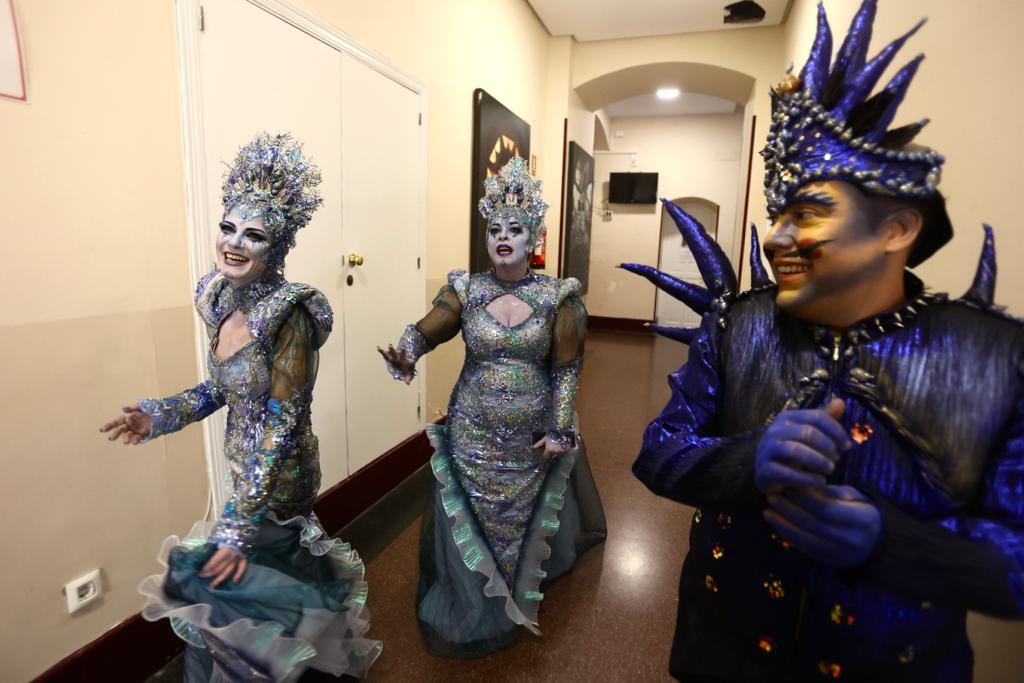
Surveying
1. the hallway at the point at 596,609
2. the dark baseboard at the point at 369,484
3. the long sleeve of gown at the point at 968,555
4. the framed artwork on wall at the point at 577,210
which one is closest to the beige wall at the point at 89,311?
the dark baseboard at the point at 369,484

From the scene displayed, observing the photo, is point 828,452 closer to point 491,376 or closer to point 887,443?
point 887,443

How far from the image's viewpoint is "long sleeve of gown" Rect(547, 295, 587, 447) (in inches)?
74.2

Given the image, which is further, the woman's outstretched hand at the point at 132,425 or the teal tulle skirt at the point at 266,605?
the woman's outstretched hand at the point at 132,425

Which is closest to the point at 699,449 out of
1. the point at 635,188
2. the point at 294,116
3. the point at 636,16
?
the point at 294,116

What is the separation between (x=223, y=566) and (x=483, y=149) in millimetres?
3269

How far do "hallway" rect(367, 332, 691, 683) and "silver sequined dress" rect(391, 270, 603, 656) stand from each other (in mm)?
102

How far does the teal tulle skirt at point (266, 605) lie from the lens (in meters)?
1.23

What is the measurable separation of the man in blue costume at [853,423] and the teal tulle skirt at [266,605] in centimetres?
98

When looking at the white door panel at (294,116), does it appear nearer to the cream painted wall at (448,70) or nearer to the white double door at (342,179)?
the white double door at (342,179)

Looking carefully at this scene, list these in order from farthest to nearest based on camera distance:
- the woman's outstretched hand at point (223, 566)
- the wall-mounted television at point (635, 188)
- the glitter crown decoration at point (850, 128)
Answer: the wall-mounted television at point (635, 188) < the woman's outstretched hand at point (223, 566) < the glitter crown decoration at point (850, 128)

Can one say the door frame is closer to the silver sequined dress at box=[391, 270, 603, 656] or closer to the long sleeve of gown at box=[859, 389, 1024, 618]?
the silver sequined dress at box=[391, 270, 603, 656]

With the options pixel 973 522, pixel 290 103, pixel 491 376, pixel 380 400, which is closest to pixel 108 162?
pixel 290 103

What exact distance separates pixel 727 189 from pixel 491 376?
8.12m

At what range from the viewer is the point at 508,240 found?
1.86m
